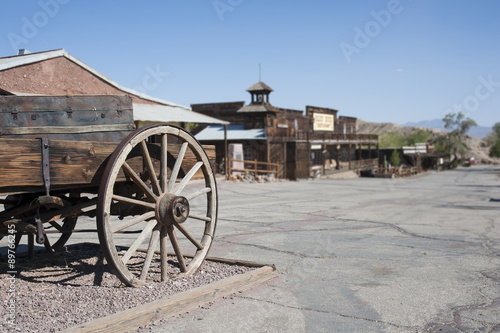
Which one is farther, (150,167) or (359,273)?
(359,273)

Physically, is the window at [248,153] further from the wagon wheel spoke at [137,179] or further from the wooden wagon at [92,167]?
the wagon wheel spoke at [137,179]

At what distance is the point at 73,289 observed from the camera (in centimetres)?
434

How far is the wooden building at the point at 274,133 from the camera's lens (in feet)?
91.3

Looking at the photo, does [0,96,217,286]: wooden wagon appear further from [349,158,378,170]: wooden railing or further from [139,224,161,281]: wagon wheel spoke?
[349,158,378,170]: wooden railing

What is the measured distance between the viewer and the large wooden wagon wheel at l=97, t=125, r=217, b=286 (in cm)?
382

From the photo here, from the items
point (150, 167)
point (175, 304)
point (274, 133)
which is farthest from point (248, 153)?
point (175, 304)

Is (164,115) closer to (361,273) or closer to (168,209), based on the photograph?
(361,273)

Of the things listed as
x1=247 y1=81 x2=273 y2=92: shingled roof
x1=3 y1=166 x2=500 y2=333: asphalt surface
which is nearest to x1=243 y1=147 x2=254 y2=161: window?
x1=247 y1=81 x2=273 y2=92: shingled roof

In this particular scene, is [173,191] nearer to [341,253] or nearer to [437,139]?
[341,253]

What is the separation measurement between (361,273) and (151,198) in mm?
2708

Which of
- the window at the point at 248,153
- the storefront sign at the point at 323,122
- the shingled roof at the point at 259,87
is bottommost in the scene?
the window at the point at 248,153

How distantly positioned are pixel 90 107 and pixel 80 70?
40.0ft

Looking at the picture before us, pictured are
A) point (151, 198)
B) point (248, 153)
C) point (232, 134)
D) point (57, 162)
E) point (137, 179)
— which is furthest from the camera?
point (232, 134)

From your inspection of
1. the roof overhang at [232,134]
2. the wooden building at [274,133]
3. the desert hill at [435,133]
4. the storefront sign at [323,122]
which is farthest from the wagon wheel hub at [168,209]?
the desert hill at [435,133]
